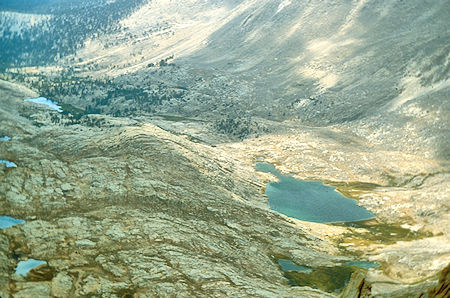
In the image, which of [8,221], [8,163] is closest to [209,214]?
[8,221]

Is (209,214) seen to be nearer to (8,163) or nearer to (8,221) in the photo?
(8,221)

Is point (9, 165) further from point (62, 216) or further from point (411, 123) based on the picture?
point (411, 123)

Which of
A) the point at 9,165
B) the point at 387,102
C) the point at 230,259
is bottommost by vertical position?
the point at 230,259

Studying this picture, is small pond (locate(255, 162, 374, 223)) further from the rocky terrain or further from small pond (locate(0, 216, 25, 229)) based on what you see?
small pond (locate(0, 216, 25, 229))

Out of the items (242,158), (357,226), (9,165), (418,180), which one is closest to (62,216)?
(9,165)

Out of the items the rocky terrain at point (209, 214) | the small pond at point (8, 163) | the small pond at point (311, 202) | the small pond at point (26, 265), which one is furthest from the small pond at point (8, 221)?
the small pond at point (311, 202)

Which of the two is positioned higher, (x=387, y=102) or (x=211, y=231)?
(x=387, y=102)
